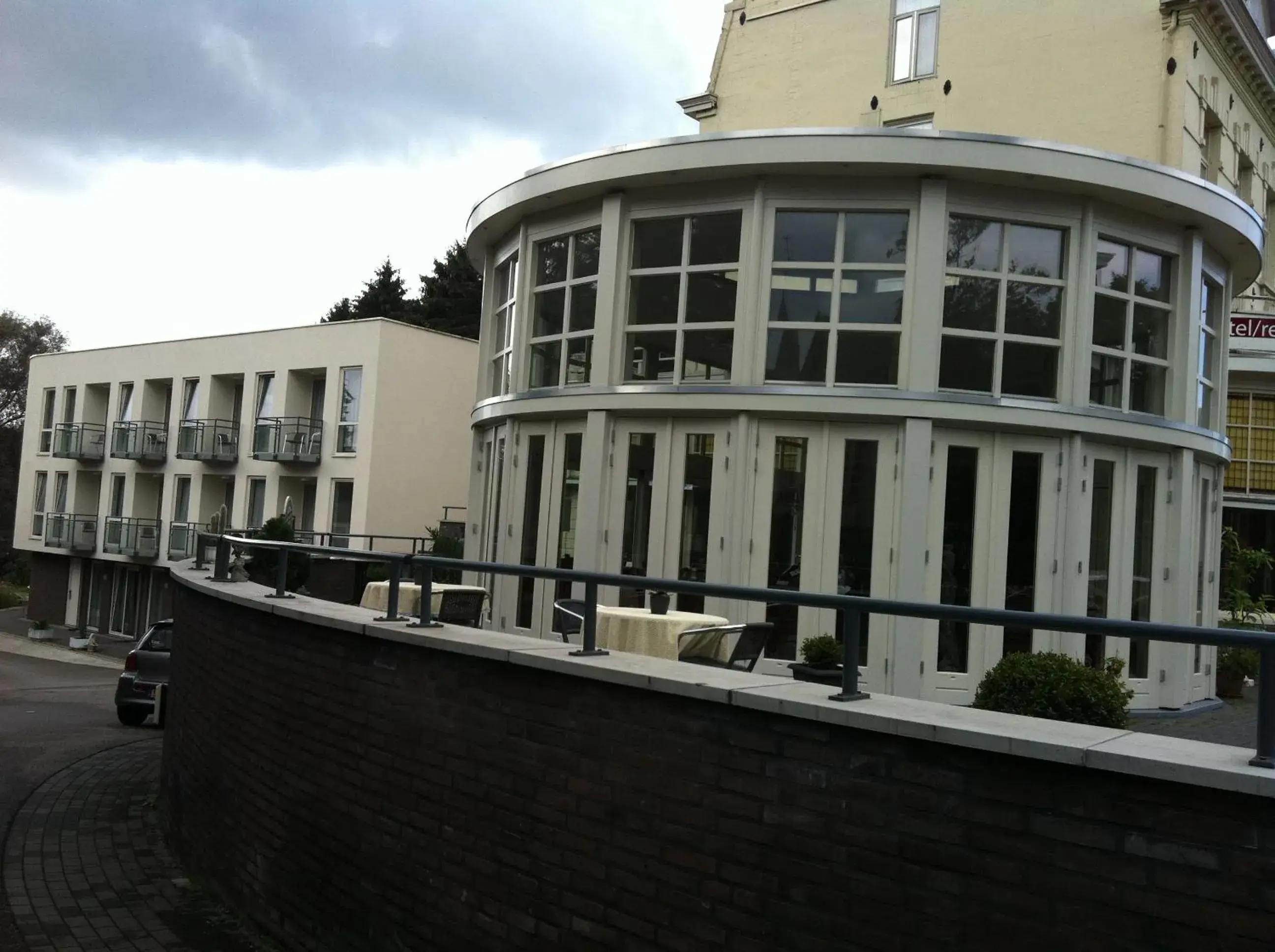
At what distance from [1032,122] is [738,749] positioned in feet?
59.7

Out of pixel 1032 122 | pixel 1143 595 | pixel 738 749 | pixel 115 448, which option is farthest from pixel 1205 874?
pixel 115 448

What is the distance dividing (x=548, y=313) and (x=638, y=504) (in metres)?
2.66

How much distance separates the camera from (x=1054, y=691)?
623 centimetres

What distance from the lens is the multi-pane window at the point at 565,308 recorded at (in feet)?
40.2

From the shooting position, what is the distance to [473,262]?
15.6 metres

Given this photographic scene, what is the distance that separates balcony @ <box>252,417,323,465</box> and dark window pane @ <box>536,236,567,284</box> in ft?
66.2

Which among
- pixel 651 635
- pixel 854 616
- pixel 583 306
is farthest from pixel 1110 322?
pixel 854 616

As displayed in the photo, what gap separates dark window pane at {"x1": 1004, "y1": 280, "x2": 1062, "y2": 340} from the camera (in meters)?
10.9

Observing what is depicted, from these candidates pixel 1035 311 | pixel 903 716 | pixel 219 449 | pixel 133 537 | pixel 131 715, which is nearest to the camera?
pixel 903 716

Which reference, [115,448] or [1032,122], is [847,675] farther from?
[115,448]

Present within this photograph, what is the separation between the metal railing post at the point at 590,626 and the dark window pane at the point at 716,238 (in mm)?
6242

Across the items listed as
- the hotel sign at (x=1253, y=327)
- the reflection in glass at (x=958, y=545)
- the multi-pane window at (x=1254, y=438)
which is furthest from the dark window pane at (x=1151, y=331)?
the multi-pane window at (x=1254, y=438)

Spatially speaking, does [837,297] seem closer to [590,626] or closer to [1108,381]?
[1108,381]

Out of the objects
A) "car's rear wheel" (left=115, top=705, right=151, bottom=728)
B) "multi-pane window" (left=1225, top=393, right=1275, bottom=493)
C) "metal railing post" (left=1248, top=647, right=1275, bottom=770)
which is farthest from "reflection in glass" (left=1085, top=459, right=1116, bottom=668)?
"car's rear wheel" (left=115, top=705, right=151, bottom=728)
